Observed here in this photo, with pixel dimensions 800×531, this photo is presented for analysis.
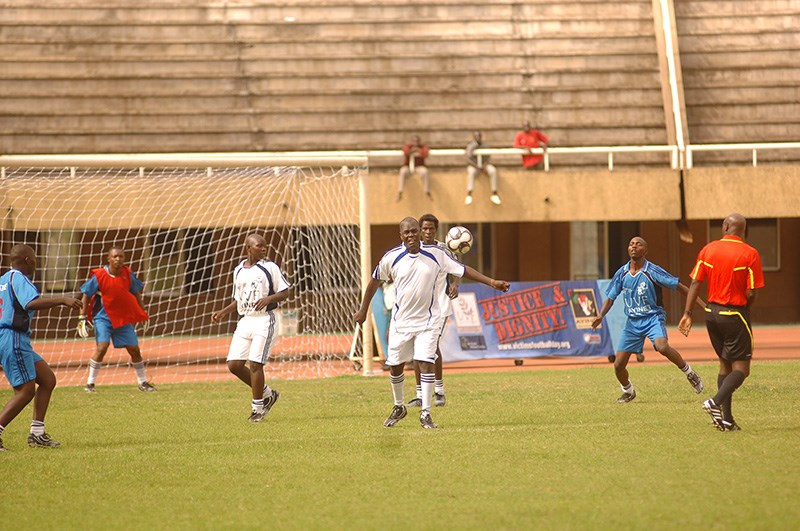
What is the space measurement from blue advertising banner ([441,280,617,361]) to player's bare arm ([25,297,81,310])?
10551 mm

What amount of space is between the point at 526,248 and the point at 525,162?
17.1 feet

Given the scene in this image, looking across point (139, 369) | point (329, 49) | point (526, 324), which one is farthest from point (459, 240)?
point (329, 49)

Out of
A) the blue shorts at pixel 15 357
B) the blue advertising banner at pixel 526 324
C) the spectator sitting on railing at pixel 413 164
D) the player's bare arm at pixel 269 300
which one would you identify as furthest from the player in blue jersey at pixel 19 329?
the spectator sitting on railing at pixel 413 164

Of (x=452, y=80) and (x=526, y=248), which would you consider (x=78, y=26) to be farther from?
(x=526, y=248)

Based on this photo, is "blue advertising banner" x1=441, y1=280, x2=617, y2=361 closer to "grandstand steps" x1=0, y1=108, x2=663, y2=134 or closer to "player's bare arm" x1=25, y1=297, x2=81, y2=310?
"grandstand steps" x1=0, y1=108, x2=663, y2=134

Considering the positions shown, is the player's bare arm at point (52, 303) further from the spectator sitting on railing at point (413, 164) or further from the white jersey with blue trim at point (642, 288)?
the spectator sitting on railing at point (413, 164)

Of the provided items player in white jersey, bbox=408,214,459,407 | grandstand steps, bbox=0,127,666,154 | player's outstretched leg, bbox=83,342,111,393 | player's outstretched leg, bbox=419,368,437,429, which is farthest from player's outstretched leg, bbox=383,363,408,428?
grandstand steps, bbox=0,127,666,154

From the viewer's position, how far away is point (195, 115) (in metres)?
28.2

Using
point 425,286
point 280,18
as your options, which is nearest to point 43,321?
point 280,18

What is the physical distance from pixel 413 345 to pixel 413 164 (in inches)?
518

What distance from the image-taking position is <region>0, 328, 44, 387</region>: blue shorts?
10.5m

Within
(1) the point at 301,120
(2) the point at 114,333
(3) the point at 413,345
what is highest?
(1) the point at 301,120

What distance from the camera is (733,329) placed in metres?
10.7

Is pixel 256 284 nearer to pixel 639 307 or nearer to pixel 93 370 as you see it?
pixel 639 307
